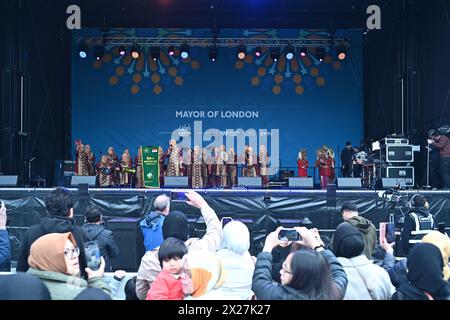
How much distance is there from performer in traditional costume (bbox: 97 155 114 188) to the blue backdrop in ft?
5.36

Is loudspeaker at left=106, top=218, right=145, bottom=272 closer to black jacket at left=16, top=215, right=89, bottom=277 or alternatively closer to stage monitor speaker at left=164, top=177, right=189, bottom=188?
black jacket at left=16, top=215, right=89, bottom=277

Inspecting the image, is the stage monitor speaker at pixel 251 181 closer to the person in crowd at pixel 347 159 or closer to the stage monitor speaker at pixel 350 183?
the stage monitor speaker at pixel 350 183

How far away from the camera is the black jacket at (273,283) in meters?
2.39

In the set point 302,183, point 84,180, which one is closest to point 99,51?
point 84,180

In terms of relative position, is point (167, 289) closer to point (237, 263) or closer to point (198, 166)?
point (237, 263)

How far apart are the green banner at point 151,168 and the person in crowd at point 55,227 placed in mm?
9438

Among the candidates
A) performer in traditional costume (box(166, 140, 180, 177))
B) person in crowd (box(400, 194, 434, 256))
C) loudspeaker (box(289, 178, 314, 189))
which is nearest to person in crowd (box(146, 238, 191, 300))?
person in crowd (box(400, 194, 434, 256))

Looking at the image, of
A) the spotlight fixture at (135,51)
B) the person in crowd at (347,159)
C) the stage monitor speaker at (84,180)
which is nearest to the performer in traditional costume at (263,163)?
the person in crowd at (347,159)

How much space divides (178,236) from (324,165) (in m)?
11.9

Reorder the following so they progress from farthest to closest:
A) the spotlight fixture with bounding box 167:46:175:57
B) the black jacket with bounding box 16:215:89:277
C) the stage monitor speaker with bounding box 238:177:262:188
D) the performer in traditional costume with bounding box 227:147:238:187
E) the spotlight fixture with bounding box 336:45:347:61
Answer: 1. the spotlight fixture with bounding box 167:46:175:57
2. the spotlight fixture with bounding box 336:45:347:61
3. the performer in traditional costume with bounding box 227:147:238:187
4. the stage monitor speaker with bounding box 238:177:262:188
5. the black jacket with bounding box 16:215:89:277

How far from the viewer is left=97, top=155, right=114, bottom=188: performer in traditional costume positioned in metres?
14.4
